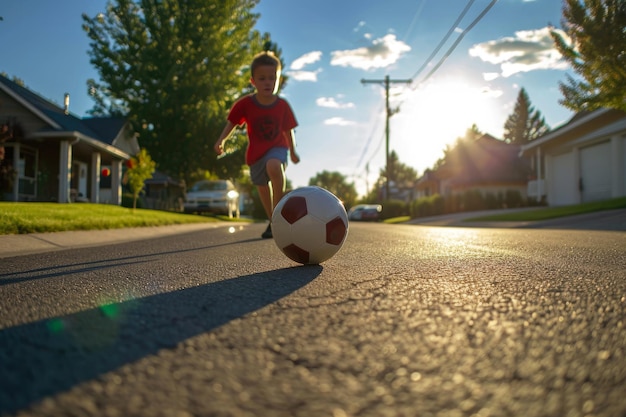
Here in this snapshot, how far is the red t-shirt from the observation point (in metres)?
6.18

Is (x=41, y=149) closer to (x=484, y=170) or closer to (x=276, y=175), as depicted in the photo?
(x=276, y=175)

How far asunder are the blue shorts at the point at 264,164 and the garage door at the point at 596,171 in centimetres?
1784

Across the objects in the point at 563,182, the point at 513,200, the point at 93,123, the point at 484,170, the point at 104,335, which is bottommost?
the point at 104,335

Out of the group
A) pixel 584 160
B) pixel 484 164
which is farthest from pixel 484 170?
pixel 584 160

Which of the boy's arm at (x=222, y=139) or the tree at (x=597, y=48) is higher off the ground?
the tree at (x=597, y=48)

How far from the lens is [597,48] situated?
11.2 m

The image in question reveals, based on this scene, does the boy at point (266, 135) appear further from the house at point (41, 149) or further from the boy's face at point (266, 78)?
the house at point (41, 149)

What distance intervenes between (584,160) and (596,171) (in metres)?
1.04

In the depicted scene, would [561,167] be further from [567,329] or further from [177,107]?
[567,329]

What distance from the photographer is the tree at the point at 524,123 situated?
89.5 m

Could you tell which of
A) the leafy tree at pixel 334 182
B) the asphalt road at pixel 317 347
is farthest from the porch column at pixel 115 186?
the leafy tree at pixel 334 182

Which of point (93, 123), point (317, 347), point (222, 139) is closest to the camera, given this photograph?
point (317, 347)

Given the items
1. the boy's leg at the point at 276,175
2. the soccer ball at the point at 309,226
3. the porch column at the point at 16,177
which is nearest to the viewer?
the soccer ball at the point at 309,226

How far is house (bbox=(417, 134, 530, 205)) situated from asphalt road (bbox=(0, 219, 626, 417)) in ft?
104
